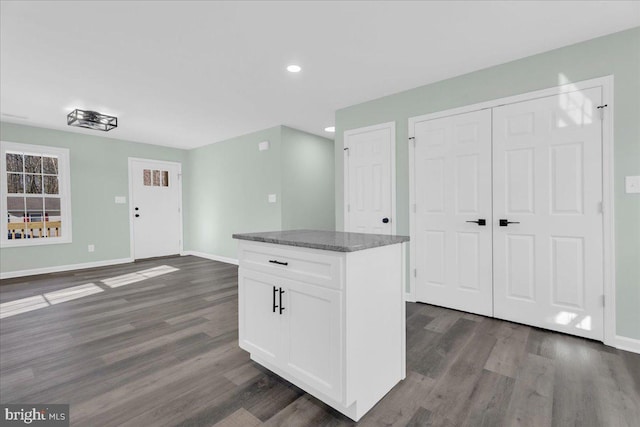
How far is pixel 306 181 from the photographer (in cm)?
526

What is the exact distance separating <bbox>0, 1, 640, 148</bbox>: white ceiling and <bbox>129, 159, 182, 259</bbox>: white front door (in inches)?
88.9

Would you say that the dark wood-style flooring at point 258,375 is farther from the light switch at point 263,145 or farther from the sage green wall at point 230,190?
the light switch at point 263,145

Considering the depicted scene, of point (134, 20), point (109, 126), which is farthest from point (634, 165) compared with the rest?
point (109, 126)

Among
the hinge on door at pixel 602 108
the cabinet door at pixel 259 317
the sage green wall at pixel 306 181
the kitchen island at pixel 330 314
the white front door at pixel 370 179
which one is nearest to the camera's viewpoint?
the kitchen island at pixel 330 314

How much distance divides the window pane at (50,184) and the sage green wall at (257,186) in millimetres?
2202

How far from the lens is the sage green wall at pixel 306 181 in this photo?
4891 mm

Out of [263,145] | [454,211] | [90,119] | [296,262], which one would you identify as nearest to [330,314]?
[296,262]

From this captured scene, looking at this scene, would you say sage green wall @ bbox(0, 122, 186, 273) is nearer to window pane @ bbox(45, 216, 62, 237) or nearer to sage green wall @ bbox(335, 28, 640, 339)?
window pane @ bbox(45, 216, 62, 237)

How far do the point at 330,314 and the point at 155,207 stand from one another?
5.93 m

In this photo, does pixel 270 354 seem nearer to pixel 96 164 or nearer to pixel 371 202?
pixel 371 202

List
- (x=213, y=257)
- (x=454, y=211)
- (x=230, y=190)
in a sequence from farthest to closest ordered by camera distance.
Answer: (x=213, y=257) → (x=230, y=190) → (x=454, y=211)

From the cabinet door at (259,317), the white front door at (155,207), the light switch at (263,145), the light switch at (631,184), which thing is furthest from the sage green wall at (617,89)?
the white front door at (155,207)

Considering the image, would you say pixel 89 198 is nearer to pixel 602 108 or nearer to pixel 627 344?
pixel 602 108

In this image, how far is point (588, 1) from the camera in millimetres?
1933
